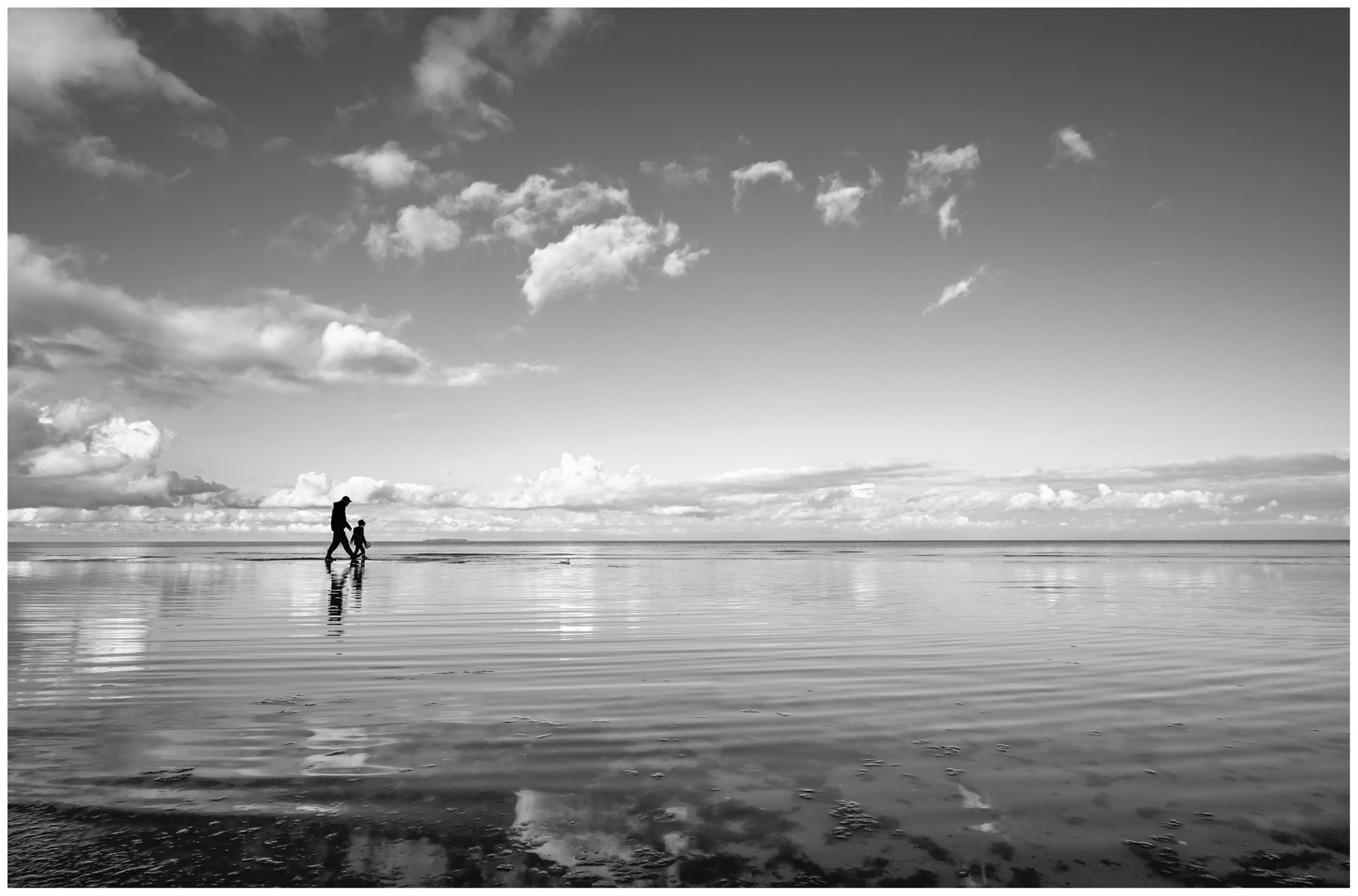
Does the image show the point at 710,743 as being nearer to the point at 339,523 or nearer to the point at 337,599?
the point at 337,599

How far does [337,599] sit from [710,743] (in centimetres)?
1315

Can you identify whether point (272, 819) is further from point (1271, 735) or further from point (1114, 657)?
point (1114, 657)

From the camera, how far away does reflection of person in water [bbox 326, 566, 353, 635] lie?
12375 millimetres

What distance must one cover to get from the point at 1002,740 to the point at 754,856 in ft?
9.34

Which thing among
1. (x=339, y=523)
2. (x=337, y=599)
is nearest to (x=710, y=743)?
(x=337, y=599)

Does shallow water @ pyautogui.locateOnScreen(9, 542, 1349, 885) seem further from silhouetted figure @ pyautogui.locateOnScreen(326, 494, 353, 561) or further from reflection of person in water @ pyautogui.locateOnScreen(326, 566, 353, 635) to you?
silhouetted figure @ pyautogui.locateOnScreen(326, 494, 353, 561)


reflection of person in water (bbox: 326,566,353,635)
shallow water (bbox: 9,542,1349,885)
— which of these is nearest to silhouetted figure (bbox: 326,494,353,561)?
reflection of person in water (bbox: 326,566,353,635)

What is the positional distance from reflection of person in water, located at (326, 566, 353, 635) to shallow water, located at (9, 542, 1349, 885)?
250 millimetres

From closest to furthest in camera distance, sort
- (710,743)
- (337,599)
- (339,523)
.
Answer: (710,743) → (337,599) → (339,523)

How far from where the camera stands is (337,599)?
53.6 feet

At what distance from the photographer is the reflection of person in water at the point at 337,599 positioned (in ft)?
40.6

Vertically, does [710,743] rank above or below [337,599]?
above

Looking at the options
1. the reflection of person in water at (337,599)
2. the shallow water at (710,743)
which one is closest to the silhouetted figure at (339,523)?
the reflection of person in water at (337,599)

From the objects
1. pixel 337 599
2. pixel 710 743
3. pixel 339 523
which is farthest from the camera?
pixel 339 523
